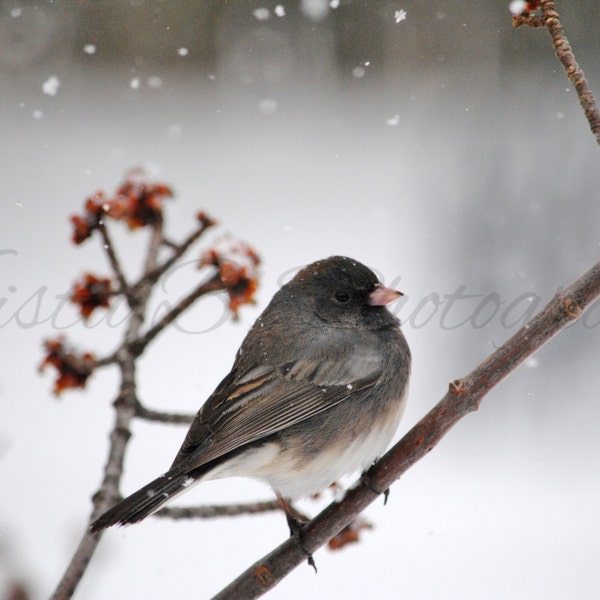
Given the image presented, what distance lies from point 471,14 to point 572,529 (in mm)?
3814

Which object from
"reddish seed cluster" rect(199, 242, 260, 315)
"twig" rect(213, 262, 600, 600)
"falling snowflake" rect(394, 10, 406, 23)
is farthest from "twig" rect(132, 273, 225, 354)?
"falling snowflake" rect(394, 10, 406, 23)

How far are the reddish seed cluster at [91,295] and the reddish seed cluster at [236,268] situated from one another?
213mm

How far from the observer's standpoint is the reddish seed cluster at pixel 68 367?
5.48ft

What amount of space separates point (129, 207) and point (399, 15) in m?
4.80

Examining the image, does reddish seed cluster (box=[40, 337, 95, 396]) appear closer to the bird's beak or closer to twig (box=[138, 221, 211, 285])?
twig (box=[138, 221, 211, 285])

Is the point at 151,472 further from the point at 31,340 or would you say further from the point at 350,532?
the point at 350,532

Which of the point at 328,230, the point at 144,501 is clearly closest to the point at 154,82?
the point at 328,230

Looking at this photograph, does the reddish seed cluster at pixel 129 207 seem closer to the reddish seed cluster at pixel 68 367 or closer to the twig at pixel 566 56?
the reddish seed cluster at pixel 68 367

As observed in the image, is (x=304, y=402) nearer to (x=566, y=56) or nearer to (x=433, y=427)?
(x=433, y=427)

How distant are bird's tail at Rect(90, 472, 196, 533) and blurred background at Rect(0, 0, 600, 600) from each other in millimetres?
439

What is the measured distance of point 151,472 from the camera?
3898 millimetres

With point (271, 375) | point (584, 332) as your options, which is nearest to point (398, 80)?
point (584, 332)

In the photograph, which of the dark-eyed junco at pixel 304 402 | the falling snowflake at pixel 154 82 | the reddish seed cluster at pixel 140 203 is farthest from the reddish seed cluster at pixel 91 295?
the falling snowflake at pixel 154 82

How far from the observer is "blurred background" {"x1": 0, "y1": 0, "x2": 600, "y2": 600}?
3611mm
